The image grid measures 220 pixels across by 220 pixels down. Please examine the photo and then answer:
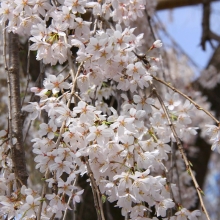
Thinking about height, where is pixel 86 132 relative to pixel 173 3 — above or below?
below

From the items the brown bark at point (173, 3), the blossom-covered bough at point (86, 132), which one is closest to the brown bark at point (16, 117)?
the blossom-covered bough at point (86, 132)

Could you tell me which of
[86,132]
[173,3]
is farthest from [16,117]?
[173,3]

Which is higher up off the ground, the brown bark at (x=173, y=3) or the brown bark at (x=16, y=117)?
the brown bark at (x=173, y=3)

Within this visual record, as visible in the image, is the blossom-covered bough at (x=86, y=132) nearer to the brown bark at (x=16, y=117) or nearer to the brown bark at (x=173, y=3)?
the brown bark at (x=16, y=117)

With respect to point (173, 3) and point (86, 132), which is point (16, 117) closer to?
point (86, 132)

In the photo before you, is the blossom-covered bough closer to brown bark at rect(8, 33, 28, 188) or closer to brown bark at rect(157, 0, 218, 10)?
brown bark at rect(8, 33, 28, 188)

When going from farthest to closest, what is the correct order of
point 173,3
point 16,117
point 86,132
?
point 173,3, point 16,117, point 86,132

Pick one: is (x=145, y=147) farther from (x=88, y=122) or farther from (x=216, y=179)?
(x=216, y=179)

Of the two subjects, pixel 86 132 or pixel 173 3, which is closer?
pixel 86 132

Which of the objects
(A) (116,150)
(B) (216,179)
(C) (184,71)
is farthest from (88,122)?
(B) (216,179)
